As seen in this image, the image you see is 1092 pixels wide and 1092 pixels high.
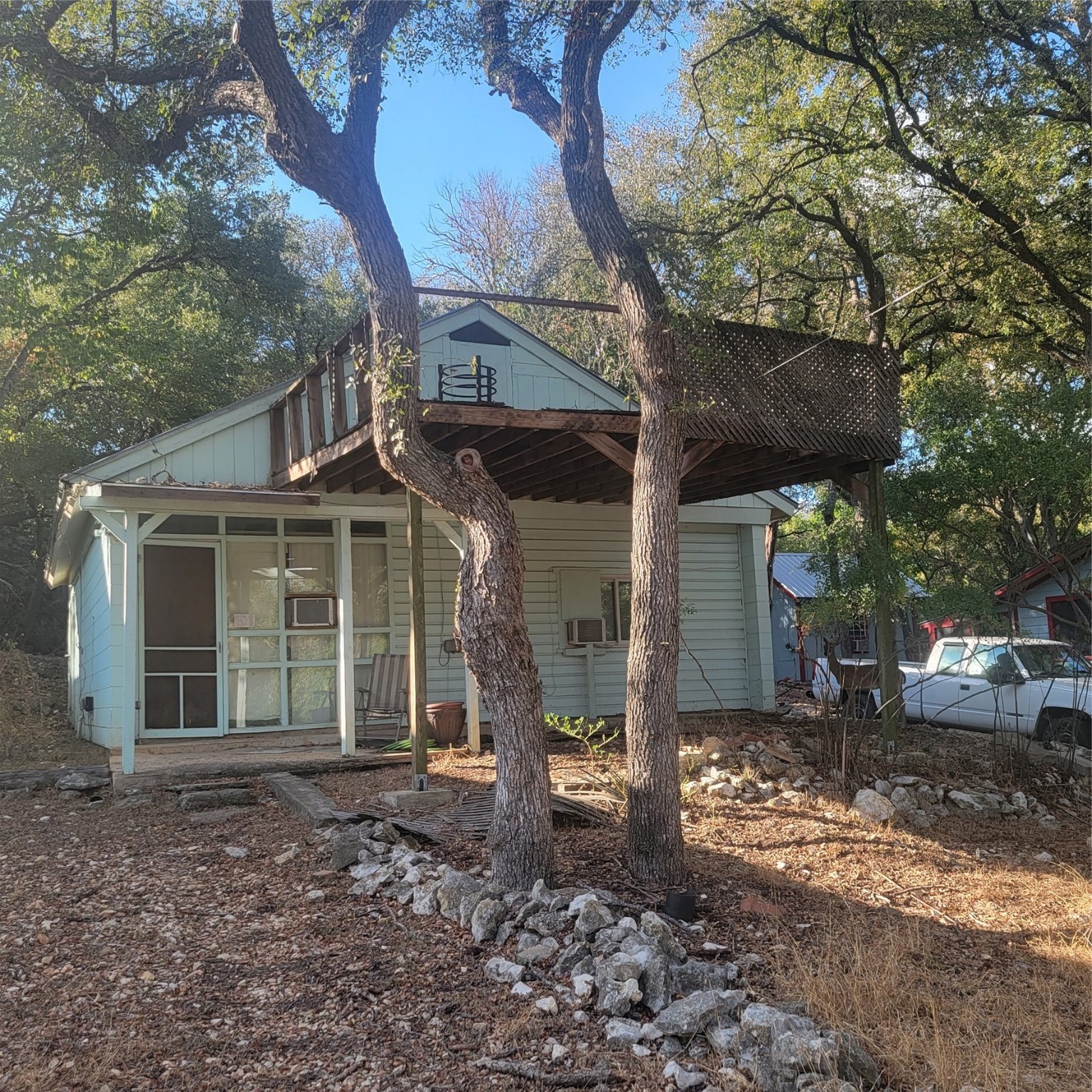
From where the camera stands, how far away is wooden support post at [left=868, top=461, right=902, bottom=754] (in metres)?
8.29

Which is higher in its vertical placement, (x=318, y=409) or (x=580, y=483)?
(x=318, y=409)

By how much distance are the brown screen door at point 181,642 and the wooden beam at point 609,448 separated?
4.96 meters

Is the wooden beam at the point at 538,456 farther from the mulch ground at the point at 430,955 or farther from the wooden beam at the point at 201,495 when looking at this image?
the mulch ground at the point at 430,955

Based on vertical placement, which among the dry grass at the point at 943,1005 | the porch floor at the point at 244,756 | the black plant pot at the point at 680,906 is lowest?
the dry grass at the point at 943,1005

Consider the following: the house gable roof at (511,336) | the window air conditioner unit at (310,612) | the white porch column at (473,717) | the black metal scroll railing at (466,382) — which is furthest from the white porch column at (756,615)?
the window air conditioner unit at (310,612)

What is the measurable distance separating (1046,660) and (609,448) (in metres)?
6.30

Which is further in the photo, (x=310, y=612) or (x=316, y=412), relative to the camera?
(x=310, y=612)

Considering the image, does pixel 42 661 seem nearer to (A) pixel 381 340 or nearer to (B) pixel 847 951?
(A) pixel 381 340

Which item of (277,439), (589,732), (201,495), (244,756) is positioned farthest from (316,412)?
(589,732)

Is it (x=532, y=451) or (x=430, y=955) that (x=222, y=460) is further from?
(x=430, y=955)

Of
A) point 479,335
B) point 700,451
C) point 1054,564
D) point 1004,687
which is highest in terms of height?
point 479,335

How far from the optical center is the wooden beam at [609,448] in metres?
7.29

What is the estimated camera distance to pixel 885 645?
842 centimetres

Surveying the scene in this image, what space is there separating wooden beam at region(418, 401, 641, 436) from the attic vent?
13.8 feet
